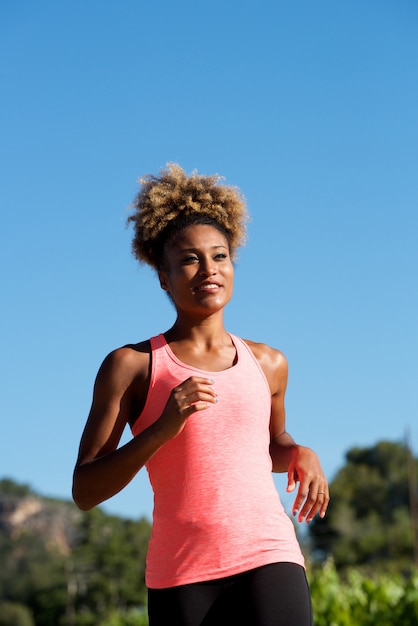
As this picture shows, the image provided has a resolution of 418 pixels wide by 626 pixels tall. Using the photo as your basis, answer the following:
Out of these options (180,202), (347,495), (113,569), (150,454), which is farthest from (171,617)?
(347,495)

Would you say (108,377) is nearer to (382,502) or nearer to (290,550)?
(290,550)

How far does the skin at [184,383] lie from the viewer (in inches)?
129

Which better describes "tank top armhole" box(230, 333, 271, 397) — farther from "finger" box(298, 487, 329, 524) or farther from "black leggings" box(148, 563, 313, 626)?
"black leggings" box(148, 563, 313, 626)

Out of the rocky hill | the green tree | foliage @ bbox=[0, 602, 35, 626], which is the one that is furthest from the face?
the rocky hill

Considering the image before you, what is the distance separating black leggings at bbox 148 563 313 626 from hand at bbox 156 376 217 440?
535mm

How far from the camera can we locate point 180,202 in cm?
382

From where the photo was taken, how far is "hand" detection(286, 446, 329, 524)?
3420 mm

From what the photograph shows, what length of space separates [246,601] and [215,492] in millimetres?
364

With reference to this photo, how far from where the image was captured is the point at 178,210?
3.80 meters

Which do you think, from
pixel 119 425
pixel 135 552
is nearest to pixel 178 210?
pixel 119 425

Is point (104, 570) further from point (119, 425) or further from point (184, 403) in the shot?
point (184, 403)

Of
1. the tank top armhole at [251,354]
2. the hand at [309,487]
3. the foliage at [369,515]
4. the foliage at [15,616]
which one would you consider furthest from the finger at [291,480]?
the foliage at [15,616]

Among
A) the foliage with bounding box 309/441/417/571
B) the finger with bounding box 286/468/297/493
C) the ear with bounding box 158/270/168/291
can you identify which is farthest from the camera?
the foliage with bounding box 309/441/417/571

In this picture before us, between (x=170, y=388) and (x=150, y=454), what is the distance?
326mm
